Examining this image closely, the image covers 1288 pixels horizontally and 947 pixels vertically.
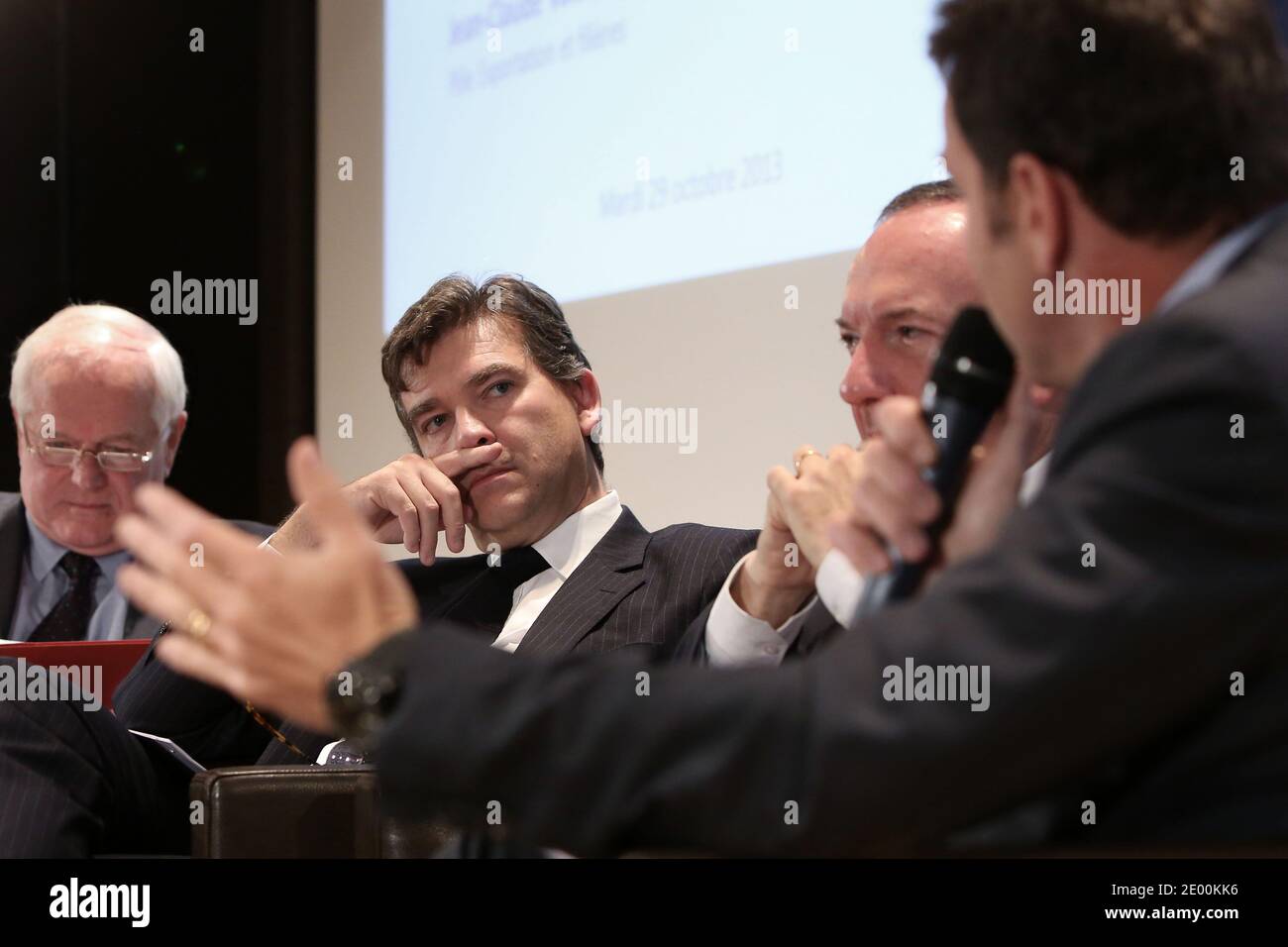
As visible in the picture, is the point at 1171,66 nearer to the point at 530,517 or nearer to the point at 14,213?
the point at 530,517

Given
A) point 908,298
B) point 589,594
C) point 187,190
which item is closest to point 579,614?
point 589,594

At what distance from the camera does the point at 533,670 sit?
36.1 inches

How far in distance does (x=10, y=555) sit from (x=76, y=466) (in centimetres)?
29

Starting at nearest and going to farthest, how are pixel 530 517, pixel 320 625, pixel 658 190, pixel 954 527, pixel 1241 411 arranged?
1. pixel 1241 411
2. pixel 320 625
3. pixel 954 527
4. pixel 530 517
5. pixel 658 190

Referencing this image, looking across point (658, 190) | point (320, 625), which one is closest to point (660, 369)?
point (658, 190)

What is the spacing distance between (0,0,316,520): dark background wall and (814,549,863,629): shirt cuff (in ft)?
11.7

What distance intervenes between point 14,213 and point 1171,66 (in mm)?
4589

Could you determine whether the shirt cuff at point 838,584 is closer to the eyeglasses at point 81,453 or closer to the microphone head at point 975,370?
the microphone head at point 975,370

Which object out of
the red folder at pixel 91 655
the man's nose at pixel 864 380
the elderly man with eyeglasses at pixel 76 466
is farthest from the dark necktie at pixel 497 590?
the elderly man with eyeglasses at pixel 76 466

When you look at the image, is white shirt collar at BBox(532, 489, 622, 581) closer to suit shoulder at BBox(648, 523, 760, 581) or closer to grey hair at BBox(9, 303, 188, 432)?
suit shoulder at BBox(648, 523, 760, 581)

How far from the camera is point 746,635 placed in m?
1.92

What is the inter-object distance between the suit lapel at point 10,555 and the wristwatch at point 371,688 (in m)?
2.94

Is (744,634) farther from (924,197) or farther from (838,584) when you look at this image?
(924,197)

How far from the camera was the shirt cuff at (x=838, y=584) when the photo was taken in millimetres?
1578
